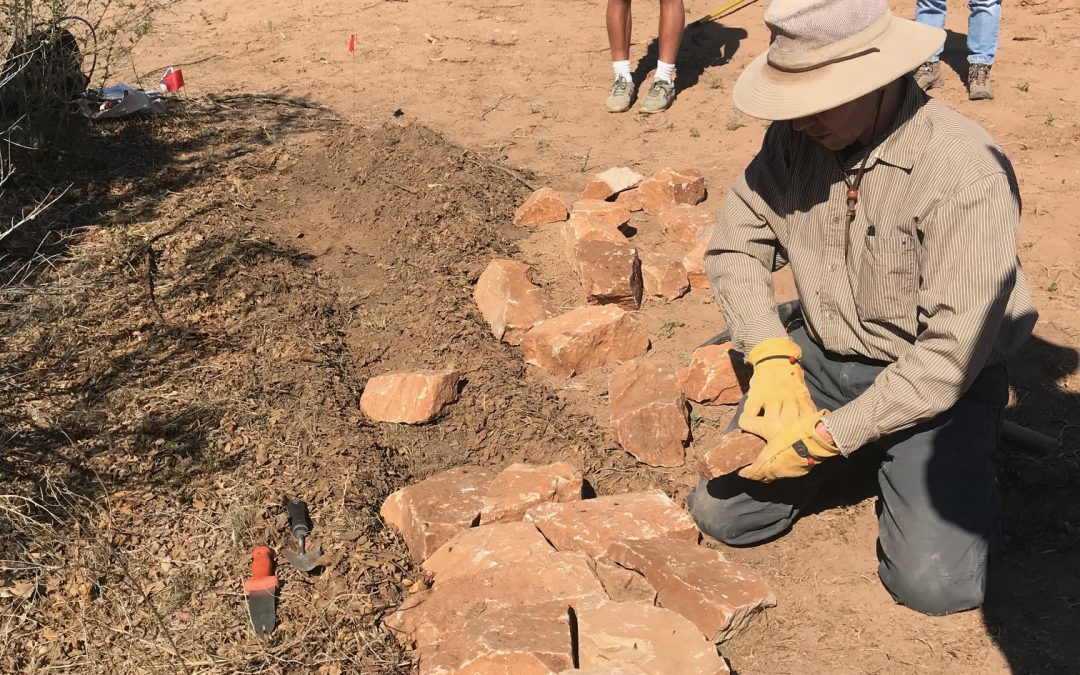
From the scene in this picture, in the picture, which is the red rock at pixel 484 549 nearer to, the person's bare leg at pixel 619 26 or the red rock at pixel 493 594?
the red rock at pixel 493 594

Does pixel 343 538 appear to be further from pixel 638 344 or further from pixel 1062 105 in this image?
pixel 1062 105

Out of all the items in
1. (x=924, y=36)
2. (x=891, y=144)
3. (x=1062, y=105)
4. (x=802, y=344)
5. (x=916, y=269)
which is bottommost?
(x=1062, y=105)

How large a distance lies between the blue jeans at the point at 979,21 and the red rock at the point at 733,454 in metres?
4.45

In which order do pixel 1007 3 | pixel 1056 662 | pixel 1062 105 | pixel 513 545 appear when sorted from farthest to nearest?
pixel 1007 3 < pixel 1062 105 < pixel 513 545 < pixel 1056 662

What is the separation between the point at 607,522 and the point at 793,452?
0.62 meters

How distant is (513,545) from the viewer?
9.37 ft

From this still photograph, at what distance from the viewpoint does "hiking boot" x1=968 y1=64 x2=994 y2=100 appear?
20.7 ft

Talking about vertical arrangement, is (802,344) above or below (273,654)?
above

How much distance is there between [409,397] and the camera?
3684 mm

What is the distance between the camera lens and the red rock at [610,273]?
4.32m

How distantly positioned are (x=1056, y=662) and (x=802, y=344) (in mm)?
1218

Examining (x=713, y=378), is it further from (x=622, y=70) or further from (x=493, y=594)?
(x=622, y=70)

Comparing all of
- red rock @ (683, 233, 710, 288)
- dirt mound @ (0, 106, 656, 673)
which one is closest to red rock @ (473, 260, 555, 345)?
dirt mound @ (0, 106, 656, 673)

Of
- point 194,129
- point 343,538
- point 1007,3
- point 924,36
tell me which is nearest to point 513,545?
point 343,538
